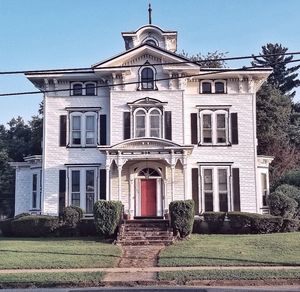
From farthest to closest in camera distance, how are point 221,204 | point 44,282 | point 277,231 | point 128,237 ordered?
point 221,204, point 277,231, point 128,237, point 44,282

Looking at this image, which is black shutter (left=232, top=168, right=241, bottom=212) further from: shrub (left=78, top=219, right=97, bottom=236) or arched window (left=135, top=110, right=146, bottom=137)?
shrub (left=78, top=219, right=97, bottom=236)

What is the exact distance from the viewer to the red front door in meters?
28.6

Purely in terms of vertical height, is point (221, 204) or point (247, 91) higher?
point (247, 91)

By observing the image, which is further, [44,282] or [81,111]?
[81,111]

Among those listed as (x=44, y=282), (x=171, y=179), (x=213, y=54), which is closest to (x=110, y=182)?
(x=171, y=179)

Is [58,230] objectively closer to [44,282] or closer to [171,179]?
[171,179]

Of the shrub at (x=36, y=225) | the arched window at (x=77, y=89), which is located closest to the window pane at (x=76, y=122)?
the arched window at (x=77, y=89)

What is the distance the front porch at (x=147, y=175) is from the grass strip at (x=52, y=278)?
1164 cm

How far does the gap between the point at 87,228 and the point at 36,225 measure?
2.65 metres

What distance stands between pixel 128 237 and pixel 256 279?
9.63 meters

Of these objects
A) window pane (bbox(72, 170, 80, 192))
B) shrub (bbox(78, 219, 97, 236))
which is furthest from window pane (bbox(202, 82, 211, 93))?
shrub (bbox(78, 219, 97, 236))

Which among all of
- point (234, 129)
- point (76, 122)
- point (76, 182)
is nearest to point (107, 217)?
point (76, 182)

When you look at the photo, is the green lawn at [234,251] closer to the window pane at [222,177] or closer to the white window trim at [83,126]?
the window pane at [222,177]

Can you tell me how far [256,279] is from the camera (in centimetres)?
1500
